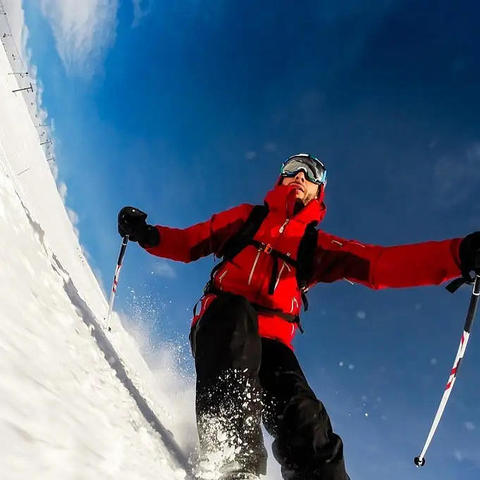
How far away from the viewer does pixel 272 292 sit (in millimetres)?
3900

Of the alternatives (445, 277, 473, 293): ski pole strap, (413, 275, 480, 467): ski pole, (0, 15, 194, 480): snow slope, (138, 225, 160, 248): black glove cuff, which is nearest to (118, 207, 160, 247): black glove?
(138, 225, 160, 248): black glove cuff

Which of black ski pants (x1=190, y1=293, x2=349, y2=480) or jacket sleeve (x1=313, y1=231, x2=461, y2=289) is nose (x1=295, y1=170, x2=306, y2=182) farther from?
black ski pants (x1=190, y1=293, x2=349, y2=480)

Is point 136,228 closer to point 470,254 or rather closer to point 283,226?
point 283,226

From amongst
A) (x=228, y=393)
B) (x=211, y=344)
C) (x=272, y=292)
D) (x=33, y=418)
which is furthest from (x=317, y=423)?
(x=33, y=418)

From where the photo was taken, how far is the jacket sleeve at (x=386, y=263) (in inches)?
146

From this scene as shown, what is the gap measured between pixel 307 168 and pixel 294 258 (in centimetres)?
166

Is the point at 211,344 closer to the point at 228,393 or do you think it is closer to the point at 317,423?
the point at 228,393

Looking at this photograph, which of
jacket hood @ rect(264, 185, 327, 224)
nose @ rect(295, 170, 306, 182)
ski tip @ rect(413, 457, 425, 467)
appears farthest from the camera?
nose @ rect(295, 170, 306, 182)

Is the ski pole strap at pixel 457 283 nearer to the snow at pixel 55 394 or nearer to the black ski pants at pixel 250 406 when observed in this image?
the black ski pants at pixel 250 406

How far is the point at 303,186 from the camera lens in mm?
5070

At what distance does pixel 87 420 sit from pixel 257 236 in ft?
9.08

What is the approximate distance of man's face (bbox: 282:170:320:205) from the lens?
4950 mm

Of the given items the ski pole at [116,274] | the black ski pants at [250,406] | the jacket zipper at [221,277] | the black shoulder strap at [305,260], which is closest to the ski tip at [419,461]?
the black ski pants at [250,406]

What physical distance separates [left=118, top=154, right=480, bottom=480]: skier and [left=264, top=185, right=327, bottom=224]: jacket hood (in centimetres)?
1
